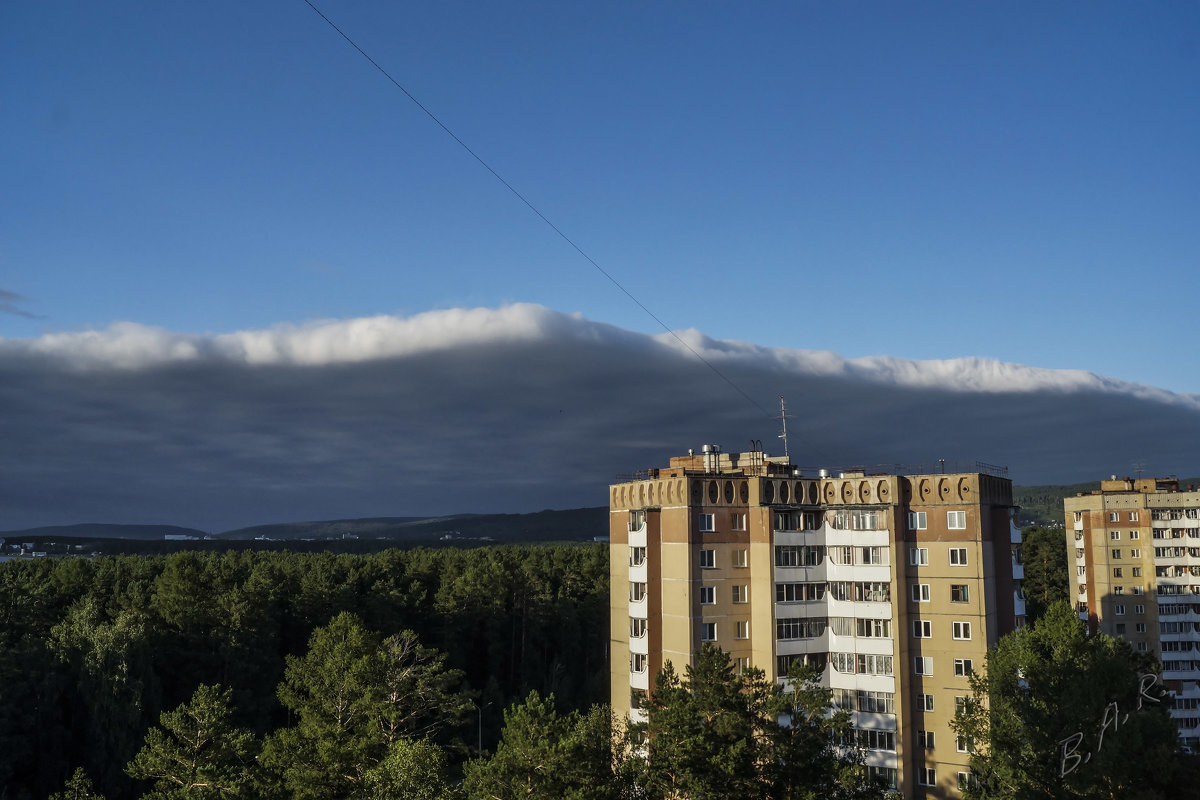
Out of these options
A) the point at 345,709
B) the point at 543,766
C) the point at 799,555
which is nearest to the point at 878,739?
the point at 799,555

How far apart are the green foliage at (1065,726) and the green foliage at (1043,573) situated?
105 m

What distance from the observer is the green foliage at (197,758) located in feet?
131

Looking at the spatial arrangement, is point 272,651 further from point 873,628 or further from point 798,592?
point 873,628

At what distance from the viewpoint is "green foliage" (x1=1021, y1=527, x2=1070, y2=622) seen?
148250 millimetres

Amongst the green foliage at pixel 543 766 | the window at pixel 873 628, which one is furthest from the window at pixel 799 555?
the green foliage at pixel 543 766

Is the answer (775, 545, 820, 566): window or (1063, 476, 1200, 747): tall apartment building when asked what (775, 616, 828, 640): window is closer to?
(775, 545, 820, 566): window

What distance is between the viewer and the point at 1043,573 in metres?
150

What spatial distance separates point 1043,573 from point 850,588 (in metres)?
104

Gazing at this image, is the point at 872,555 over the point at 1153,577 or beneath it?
over

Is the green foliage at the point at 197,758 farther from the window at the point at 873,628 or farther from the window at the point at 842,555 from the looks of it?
the window at the point at 842,555

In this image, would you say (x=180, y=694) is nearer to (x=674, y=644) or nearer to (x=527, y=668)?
(x=527, y=668)

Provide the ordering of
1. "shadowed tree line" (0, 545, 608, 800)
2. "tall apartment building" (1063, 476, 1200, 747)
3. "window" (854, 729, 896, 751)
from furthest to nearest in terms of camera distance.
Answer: "tall apartment building" (1063, 476, 1200, 747) → "window" (854, 729, 896, 751) → "shadowed tree line" (0, 545, 608, 800)

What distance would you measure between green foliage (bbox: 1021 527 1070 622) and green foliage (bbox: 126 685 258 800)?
141359 mm

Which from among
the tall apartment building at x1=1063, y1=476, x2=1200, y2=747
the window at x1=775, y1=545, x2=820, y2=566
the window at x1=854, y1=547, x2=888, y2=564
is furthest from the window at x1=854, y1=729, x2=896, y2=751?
the tall apartment building at x1=1063, y1=476, x2=1200, y2=747
